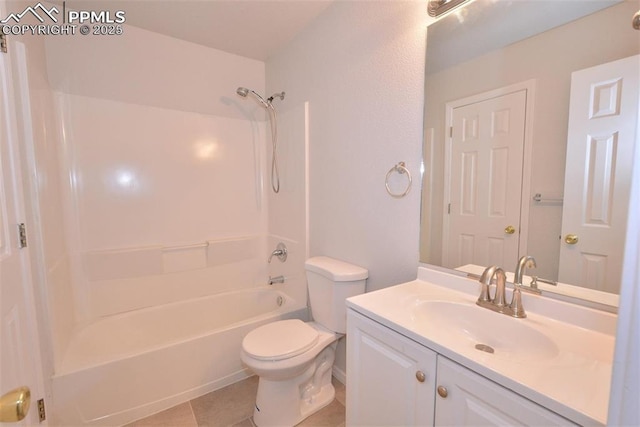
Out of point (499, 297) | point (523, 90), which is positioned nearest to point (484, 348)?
point (499, 297)

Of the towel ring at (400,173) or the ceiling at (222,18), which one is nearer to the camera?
the towel ring at (400,173)

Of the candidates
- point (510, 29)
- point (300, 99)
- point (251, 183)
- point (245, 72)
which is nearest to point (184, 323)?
point (251, 183)

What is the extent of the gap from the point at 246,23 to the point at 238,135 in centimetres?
90

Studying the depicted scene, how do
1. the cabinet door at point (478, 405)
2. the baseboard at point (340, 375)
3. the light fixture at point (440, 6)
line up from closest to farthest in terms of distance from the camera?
the cabinet door at point (478, 405) → the light fixture at point (440, 6) → the baseboard at point (340, 375)

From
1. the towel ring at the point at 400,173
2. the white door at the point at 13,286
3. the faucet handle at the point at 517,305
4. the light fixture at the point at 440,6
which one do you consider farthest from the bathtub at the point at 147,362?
the light fixture at the point at 440,6

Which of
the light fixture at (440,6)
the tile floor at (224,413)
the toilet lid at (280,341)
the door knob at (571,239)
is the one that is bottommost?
the tile floor at (224,413)

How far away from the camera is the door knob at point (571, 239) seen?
95 centimetres

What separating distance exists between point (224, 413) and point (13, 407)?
1391mm

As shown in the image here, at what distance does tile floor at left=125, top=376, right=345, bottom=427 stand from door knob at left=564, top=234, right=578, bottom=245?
1.48 metres

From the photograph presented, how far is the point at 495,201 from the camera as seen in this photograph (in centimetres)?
116

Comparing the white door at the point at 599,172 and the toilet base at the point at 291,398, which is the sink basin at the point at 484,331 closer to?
the white door at the point at 599,172

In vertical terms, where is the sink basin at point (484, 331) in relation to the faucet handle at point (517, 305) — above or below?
below

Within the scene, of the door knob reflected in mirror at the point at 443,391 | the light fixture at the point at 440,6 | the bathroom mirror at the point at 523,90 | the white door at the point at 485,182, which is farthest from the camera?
the light fixture at the point at 440,6

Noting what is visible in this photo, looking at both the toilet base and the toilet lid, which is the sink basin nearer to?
the toilet lid
